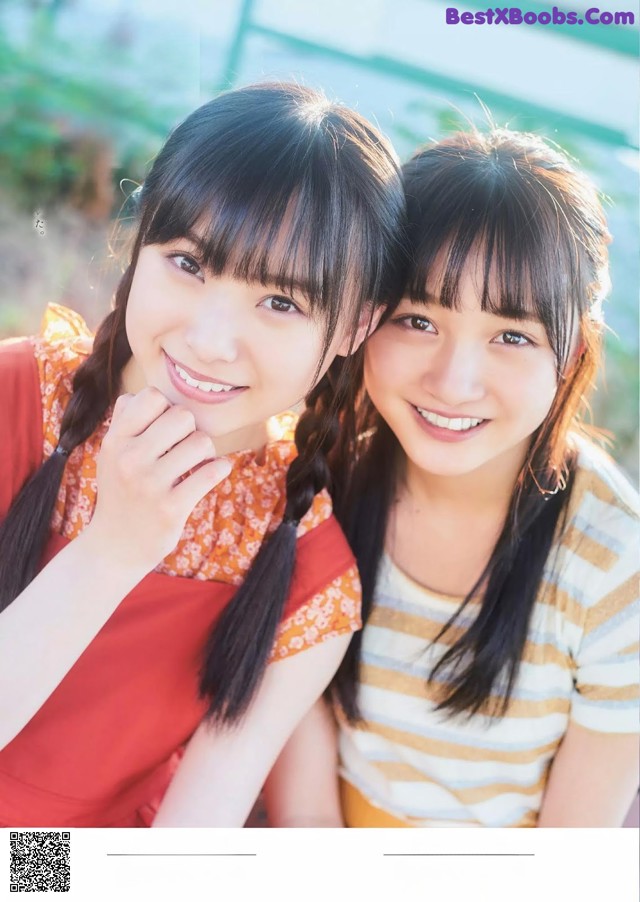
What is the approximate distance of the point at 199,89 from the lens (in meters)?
1.49

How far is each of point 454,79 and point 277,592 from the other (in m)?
0.88

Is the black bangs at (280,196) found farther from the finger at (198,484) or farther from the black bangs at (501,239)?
the finger at (198,484)

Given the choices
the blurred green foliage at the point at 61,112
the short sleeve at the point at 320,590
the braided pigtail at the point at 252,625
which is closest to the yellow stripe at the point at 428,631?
the short sleeve at the point at 320,590

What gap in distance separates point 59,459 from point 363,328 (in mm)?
469

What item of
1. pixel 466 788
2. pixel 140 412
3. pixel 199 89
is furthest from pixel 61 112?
pixel 466 788

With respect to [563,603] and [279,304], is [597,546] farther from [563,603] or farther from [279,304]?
[279,304]

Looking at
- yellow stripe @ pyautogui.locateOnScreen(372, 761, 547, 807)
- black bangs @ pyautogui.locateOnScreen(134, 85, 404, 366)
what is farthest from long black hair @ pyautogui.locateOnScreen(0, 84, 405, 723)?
yellow stripe @ pyautogui.locateOnScreen(372, 761, 547, 807)

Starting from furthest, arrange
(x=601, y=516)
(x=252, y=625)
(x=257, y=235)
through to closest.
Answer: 1. (x=601, y=516)
2. (x=252, y=625)
3. (x=257, y=235)

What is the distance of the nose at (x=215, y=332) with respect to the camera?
110 centimetres

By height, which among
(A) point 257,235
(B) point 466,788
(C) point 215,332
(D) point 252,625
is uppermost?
(A) point 257,235

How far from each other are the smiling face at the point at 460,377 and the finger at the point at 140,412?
36 cm

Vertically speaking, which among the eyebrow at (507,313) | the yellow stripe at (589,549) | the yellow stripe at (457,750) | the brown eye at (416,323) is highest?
the eyebrow at (507,313)
